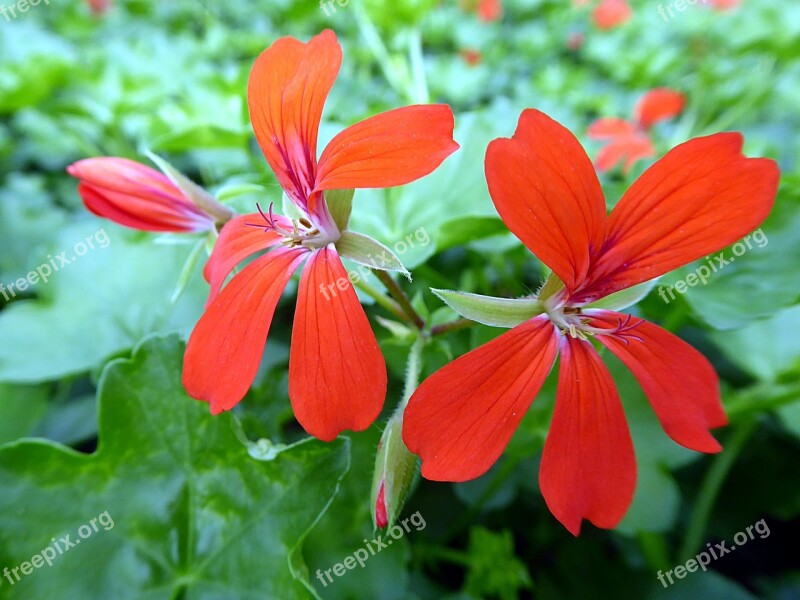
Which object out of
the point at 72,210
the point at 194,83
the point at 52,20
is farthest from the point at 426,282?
the point at 52,20

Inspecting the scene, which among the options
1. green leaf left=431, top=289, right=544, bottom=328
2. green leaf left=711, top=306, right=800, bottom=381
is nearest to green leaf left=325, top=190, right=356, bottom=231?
green leaf left=431, top=289, right=544, bottom=328

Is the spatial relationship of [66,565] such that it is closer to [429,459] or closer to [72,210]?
[429,459]

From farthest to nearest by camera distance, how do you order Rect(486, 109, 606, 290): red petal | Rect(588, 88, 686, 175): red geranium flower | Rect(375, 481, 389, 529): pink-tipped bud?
Rect(588, 88, 686, 175): red geranium flower → Rect(375, 481, 389, 529): pink-tipped bud → Rect(486, 109, 606, 290): red petal

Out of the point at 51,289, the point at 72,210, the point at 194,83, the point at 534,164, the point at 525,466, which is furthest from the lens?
the point at 72,210

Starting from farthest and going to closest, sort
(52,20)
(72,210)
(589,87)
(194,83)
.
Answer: (52,20), (589,87), (72,210), (194,83)

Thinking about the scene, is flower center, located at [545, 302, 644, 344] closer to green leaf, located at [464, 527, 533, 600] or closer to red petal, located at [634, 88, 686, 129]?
green leaf, located at [464, 527, 533, 600]
